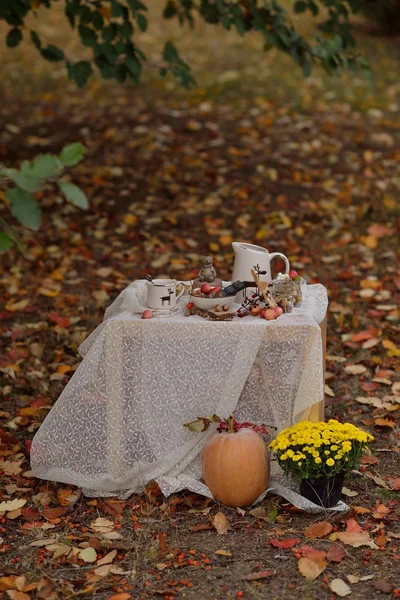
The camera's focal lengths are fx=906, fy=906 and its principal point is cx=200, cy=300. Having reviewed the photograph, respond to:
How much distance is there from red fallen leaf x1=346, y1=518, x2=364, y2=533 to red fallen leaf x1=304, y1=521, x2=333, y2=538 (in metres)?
0.06

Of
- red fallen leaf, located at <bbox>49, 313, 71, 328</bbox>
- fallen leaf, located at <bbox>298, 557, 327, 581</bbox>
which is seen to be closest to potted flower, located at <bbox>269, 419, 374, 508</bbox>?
fallen leaf, located at <bbox>298, 557, 327, 581</bbox>

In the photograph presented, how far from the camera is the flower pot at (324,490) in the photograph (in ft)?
11.1

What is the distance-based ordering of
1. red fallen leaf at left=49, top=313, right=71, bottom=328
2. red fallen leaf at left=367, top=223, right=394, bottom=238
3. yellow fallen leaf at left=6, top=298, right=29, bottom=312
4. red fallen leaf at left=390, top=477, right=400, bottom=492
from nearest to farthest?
red fallen leaf at left=390, top=477, right=400, bottom=492 → red fallen leaf at left=49, top=313, right=71, bottom=328 → yellow fallen leaf at left=6, top=298, right=29, bottom=312 → red fallen leaf at left=367, top=223, right=394, bottom=238

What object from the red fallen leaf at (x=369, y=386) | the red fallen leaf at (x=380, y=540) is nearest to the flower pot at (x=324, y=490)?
the red fallen leaf at (x=380, y=540)

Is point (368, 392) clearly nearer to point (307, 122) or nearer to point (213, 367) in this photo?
point (213, 367)

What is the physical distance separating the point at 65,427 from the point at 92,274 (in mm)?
2814

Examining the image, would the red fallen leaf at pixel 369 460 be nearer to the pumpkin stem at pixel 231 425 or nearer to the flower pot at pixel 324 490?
the flower pot at pixel 324 490

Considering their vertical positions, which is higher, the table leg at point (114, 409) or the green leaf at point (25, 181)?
the green leaf at point (25, 181)

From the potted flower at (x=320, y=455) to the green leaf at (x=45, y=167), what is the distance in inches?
76.6

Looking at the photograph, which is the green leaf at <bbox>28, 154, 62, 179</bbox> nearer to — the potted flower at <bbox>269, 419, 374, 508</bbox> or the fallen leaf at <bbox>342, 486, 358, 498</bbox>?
the potted flower at <bbox>269, 419, 374, 508</bbox>

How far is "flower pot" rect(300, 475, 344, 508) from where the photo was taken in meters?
3.38

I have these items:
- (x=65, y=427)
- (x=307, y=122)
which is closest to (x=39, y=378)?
(x=65, y=427)

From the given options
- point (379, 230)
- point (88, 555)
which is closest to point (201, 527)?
point (88, 555)

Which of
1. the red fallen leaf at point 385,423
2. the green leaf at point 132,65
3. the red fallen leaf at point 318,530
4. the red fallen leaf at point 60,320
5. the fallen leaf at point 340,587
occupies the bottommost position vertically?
the red fallen leaf at point 60,320
